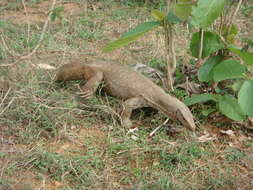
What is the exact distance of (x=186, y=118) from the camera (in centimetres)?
425

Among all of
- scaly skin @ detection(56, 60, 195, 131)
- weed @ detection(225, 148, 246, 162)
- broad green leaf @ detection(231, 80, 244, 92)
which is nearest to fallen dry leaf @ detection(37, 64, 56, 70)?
scaly skin @ detection(56, 60, 195, 131)

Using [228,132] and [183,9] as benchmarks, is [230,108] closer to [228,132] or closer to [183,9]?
[228,132]

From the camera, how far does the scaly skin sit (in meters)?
4.39

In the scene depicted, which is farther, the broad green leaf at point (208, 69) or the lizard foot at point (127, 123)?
the broad green leaf at point (208, 69)

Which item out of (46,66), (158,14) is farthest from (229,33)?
(46,66)

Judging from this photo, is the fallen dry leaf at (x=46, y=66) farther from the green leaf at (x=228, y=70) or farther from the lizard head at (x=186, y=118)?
the green leaf at (x=228, y=70)

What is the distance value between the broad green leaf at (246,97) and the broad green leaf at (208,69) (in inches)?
19.2

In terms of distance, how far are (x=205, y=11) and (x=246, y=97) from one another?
32.9 inches

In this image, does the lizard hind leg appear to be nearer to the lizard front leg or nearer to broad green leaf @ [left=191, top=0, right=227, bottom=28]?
the lizard front leg

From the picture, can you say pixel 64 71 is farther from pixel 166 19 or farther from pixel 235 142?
pixel 235 142

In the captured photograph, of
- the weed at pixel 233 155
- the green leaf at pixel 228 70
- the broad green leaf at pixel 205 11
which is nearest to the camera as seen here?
the broad green leaf at pixel 205 11

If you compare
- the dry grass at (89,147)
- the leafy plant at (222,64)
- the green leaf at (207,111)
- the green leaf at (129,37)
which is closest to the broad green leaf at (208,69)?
the leafy plant at (222,64)

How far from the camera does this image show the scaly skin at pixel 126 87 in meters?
4.39

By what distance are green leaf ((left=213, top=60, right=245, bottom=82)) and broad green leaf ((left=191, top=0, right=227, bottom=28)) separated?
511 millimetres
